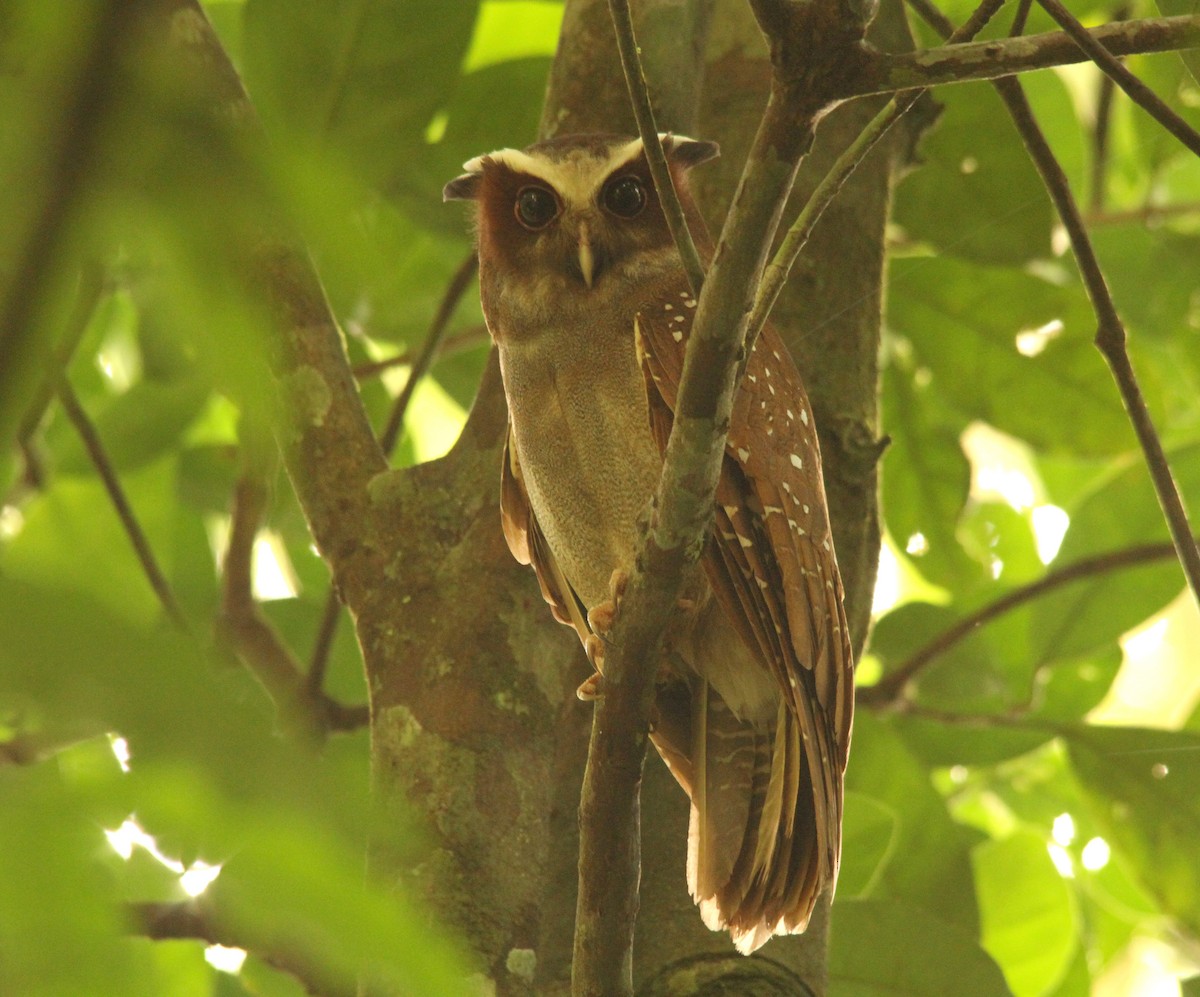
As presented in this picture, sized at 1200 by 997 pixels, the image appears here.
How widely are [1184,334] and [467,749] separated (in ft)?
7.89

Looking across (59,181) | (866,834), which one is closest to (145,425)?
(866,834)

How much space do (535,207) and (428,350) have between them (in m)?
0.37

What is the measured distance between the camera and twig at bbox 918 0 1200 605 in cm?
181

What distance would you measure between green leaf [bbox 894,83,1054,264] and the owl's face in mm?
651

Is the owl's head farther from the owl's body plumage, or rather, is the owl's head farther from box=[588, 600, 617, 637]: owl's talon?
box=[588, 600, 617, 637]: owl's talon

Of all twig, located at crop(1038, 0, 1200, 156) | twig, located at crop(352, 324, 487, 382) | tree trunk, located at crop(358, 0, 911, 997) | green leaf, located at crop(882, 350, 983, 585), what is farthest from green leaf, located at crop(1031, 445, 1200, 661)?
twig, located at crop(1038, 0, 1200, 156)

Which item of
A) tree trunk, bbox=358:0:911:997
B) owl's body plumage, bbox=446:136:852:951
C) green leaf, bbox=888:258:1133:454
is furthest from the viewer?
green leaf, bbox=888:258:1133:454

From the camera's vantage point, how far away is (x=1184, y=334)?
3523mm

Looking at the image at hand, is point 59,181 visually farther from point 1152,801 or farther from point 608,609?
point 1152,801

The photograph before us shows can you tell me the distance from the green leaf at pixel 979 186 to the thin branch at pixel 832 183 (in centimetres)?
143

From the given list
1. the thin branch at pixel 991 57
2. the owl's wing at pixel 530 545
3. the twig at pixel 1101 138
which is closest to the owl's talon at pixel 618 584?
the owl's wing at pixel 530 545

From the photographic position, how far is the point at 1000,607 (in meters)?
3.04

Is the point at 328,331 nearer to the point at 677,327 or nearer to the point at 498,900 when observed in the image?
the point at 677,327

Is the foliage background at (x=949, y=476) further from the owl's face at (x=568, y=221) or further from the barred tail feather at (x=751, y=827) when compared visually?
the barred tail feather at (x=751, y=827)
